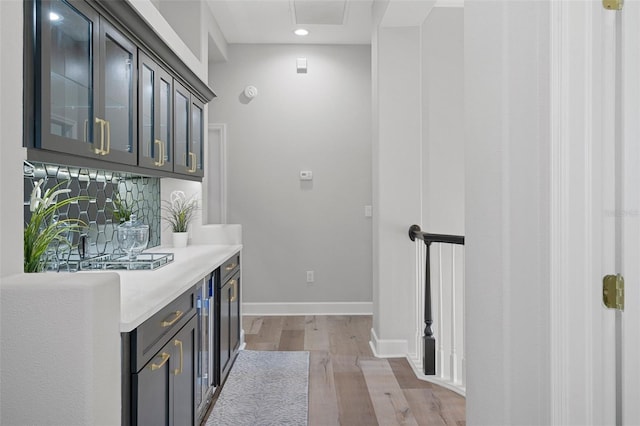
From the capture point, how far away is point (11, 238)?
4.45 feet

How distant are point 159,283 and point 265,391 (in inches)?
55.8

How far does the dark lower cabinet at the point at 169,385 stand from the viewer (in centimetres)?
166

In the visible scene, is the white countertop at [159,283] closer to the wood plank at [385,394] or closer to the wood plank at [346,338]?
the wood plank at [385,394]

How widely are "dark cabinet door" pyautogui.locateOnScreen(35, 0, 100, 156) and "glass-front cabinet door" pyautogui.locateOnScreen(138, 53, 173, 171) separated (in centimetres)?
57

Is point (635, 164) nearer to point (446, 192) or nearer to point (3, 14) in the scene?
point (3, 14)

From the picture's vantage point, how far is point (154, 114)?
9.02 feet

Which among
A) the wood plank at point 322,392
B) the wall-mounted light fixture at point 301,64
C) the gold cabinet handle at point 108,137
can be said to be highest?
the wall-mounted light fixture at point 301,64

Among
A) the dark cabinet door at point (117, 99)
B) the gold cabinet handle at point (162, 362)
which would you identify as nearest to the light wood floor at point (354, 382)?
the gold cabinet handle at point (162, 362)

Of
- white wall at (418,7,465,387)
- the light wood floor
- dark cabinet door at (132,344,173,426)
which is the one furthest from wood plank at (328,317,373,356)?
dark cabinet door at (132,344,173,426)

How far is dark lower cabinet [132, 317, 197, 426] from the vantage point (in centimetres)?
166

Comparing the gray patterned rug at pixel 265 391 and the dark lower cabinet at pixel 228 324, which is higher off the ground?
the dark lower cabinet at pixel 228 324

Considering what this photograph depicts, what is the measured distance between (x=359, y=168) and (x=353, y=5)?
1705mm

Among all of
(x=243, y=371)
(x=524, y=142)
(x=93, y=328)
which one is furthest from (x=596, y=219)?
(x=243, y=371)

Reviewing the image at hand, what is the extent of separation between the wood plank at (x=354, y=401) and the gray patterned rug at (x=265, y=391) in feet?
0.69
